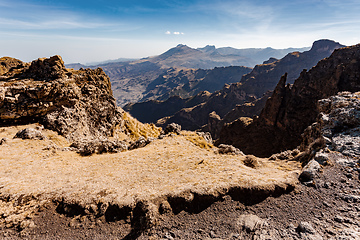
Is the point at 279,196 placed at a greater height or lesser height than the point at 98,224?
greater

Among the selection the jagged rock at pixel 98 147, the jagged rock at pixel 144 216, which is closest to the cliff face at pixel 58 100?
the jagged rock at pixel 98 147

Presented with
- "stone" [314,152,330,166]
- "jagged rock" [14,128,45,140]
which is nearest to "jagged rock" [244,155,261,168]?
"stone" [314,152,330,166]

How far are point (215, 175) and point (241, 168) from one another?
3.71 metres

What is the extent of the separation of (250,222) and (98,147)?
2181 centimetres

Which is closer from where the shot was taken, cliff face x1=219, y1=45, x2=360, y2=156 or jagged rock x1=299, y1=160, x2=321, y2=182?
jagged rock x1=299, y1=160, x2=321, y2=182

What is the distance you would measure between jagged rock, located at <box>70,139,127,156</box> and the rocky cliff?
655 centimetres

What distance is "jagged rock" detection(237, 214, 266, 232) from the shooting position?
12195mm

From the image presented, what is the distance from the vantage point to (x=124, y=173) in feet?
61.6

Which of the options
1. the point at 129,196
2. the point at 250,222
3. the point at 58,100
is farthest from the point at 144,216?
the point at 58,100

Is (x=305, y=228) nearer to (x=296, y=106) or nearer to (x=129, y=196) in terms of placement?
(x=129, y=196)

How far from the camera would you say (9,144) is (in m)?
23.2

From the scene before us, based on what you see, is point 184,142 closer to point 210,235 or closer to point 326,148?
point 210,235

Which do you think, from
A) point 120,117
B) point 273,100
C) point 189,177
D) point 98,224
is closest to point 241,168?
point 189,177

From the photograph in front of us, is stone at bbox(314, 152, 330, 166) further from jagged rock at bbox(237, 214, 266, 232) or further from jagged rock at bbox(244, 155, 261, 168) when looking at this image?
jagged rock at bbox(237, 214, 266, 232)
